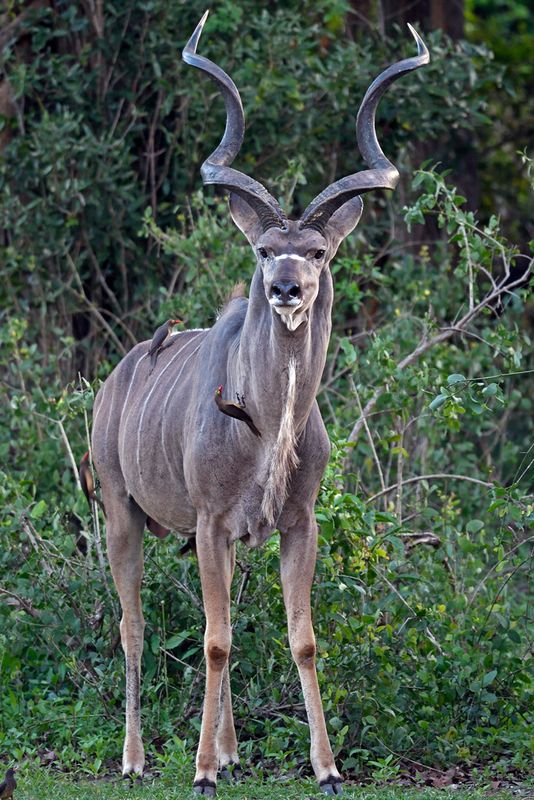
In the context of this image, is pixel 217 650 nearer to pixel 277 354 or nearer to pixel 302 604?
pixel 302 604

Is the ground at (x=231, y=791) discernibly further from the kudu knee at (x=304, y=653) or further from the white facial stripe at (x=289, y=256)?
the white facial stripe at (x=289, y=256)

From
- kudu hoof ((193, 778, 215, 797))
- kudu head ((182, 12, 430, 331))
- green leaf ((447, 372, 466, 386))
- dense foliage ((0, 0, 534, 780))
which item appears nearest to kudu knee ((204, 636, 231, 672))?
kudu hoof ((193, 778, 215, 797))

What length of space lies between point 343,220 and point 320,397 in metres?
3.30

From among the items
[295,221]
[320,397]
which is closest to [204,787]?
[295,221]

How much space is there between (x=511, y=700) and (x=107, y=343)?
4438mm

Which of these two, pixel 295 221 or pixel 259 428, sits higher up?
pixel 295 221

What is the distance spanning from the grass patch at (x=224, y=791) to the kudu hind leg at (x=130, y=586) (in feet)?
1.10

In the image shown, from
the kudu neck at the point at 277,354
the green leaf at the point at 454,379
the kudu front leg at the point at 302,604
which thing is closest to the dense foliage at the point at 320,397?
the green leaf at the point at 454,379

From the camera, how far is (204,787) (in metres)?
4.27

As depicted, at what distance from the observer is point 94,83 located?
8.77 metres

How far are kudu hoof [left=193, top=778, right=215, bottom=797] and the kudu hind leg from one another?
0.65 metres

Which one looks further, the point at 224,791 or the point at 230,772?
the point at 230,772

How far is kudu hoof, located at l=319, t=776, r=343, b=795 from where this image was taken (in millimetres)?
4230

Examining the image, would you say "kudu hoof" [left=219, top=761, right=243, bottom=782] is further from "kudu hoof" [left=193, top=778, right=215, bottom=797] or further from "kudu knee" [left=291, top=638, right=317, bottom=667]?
"kudu knee" [left=291, top=638, right=317, bottom=667]
